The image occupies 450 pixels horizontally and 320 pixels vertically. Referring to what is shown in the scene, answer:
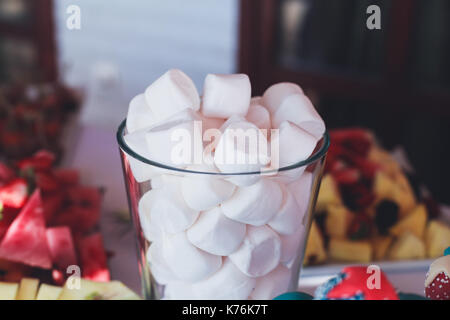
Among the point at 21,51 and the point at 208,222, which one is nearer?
the point at 208,222

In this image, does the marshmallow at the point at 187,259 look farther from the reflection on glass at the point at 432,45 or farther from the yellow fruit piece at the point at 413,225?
the reflection on glass at the point at 432,45

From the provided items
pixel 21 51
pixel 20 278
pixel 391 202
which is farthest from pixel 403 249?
pixel 21 51

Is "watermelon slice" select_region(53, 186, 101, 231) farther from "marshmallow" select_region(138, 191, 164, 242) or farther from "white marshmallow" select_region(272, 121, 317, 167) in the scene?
"white marshmallow" select_region(272, 121, 317, 167)

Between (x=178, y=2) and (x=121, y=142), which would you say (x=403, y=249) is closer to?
(x=121, y=142)

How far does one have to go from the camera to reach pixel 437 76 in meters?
2.24

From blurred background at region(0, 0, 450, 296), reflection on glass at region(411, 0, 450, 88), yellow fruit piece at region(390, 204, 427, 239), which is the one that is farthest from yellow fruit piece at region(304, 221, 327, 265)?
reflection on glass at region(411, 0, 450, 88)

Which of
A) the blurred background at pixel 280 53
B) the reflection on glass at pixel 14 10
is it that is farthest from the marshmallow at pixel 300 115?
the reflection on glass at pixel 14 10

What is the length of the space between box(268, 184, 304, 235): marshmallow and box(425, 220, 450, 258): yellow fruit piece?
0.36 m

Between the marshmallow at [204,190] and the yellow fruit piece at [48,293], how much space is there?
224 mm

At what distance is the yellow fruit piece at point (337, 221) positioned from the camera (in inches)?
32.1

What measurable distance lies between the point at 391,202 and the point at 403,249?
0.28 ft

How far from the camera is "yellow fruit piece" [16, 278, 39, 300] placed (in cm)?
60

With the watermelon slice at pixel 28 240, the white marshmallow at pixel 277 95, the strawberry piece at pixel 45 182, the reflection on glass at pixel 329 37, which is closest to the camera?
the white marshmallow at pixel 277 95

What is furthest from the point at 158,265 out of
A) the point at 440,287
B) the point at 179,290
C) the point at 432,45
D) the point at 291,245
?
the point at 432,45
